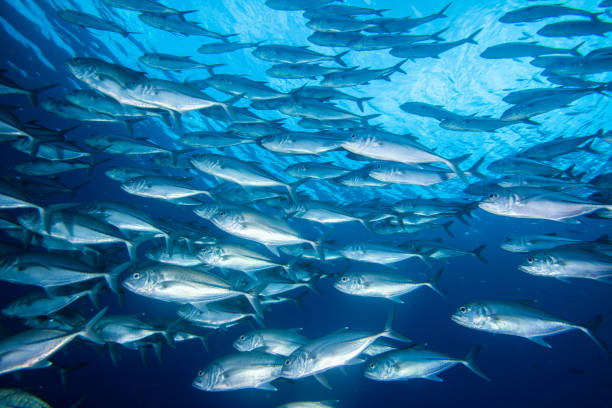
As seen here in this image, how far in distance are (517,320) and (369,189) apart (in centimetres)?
1656

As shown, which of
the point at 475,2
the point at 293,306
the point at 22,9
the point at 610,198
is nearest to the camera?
the point at 610,198

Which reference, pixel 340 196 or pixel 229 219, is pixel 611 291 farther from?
pixel 229 219

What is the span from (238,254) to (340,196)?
17.3 meters

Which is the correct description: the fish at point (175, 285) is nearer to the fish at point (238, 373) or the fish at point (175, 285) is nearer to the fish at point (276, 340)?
the fish at point (238, 373)

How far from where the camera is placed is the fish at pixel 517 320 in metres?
3.89

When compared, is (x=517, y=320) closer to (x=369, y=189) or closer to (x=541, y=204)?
(x=541, y=204)

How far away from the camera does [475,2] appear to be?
821cm

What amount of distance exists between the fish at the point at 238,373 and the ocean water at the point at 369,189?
2689mm

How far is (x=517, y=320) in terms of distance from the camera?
401 centimetres

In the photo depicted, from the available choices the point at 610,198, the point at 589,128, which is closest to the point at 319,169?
the point at 610,198

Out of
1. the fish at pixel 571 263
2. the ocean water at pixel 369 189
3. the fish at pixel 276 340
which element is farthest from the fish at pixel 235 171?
the fish at pixel 571 263

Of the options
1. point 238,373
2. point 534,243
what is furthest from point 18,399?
point 534,243

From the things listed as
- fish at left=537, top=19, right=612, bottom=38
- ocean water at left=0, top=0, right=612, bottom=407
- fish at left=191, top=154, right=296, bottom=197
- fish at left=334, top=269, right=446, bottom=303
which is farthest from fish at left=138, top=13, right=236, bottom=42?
fish at left=537, top=19, right=612, bottom=38

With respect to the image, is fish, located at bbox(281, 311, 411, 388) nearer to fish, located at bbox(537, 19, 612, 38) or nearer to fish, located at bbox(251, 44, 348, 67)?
fish, located at bbox(251, 44, 348, 67)
